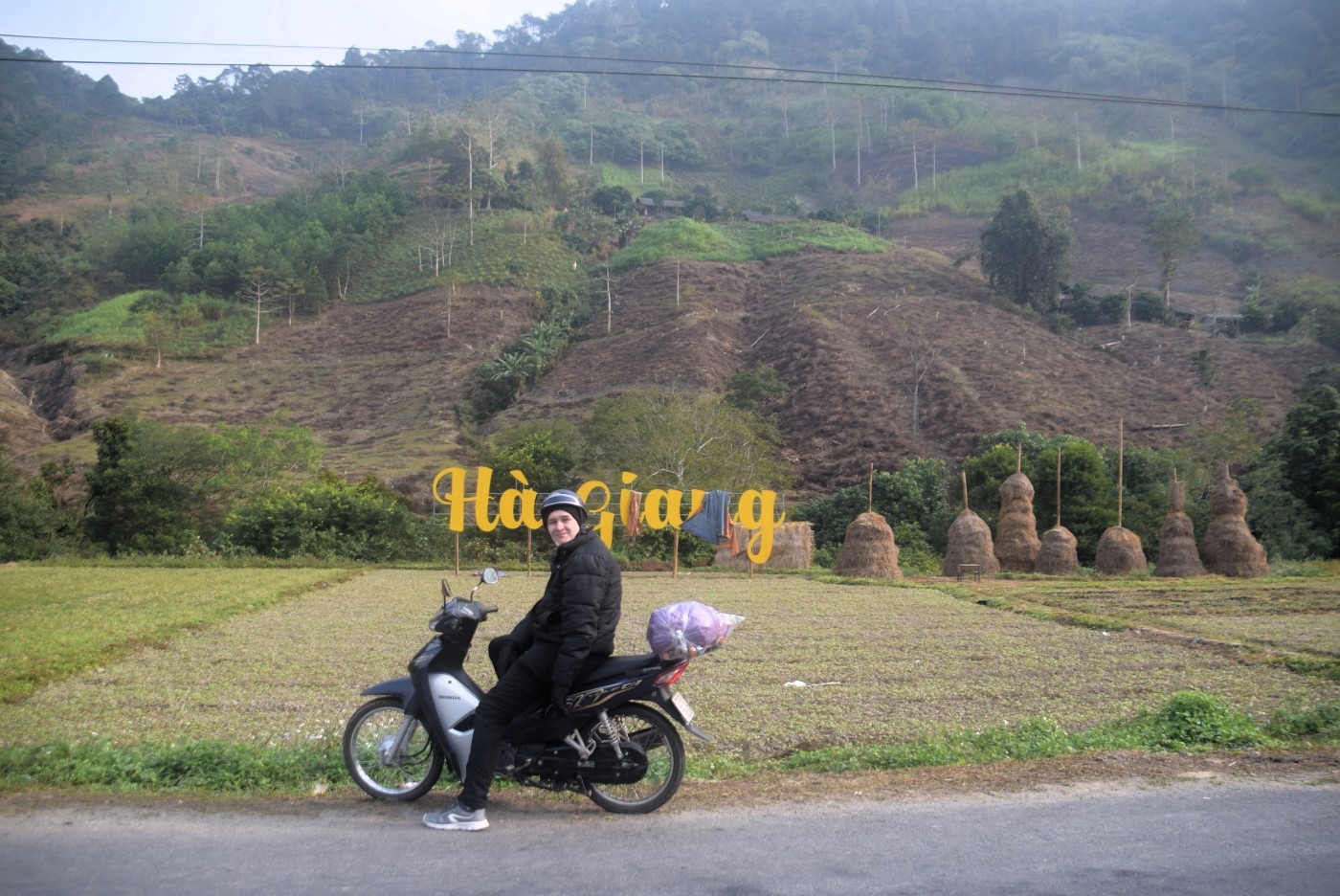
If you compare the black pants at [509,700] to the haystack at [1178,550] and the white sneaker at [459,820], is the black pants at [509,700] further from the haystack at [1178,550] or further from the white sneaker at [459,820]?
the haystack at [1178,550]

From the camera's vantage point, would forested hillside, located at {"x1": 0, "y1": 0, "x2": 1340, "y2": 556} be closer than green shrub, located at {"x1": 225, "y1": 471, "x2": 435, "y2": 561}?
No

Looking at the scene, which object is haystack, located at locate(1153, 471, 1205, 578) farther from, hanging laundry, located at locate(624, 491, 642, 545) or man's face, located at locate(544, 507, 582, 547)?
man's face, located at locate(544, 507, 582, 547)

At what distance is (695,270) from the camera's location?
233 ft

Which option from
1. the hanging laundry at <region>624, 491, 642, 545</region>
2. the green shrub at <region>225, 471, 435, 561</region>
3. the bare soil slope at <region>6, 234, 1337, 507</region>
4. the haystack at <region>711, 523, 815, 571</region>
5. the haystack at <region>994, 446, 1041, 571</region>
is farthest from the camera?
the bare soil slope at <region>6, 234, 1337, 507</region>

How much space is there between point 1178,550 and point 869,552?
7358 mm

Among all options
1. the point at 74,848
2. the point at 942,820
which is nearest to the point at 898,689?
the point at 942,820

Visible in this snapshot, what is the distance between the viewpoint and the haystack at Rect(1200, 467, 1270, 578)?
24.2 m

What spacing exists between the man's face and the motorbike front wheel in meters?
1.28

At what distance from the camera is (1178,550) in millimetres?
24562

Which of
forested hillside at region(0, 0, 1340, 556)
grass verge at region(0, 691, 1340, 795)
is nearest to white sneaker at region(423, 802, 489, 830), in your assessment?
grass verge at region(0, 691, 1340, 795)

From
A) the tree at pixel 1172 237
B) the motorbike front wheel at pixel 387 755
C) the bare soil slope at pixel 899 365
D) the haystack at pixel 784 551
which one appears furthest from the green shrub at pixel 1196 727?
the tree at pixel 1172 237

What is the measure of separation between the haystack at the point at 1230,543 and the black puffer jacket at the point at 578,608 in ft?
76.6

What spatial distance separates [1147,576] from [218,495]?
25.5 meters

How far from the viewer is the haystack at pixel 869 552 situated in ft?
81.9
